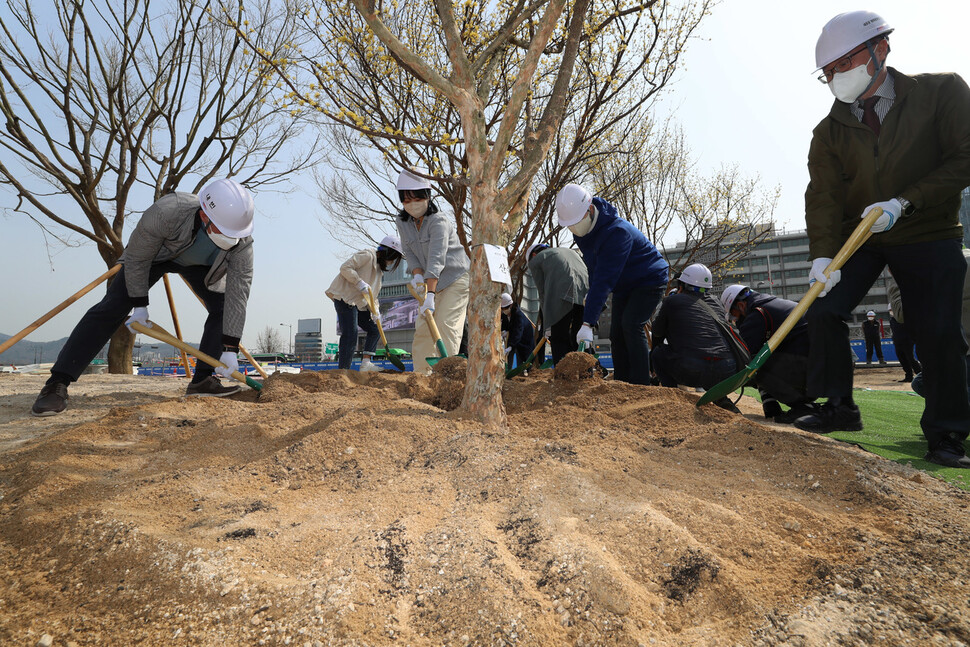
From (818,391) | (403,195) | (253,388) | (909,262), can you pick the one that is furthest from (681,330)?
(253,388)

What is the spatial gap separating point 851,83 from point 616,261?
1.67 metres

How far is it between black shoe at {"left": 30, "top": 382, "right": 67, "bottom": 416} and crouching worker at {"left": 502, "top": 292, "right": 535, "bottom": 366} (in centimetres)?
407

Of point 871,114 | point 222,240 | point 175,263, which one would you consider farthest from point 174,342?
point 871,114

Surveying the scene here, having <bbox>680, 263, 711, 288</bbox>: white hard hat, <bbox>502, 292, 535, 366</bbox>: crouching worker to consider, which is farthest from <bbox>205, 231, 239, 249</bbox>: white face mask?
<bbox>680, 263, 711, 288</bbox>: white hard hat

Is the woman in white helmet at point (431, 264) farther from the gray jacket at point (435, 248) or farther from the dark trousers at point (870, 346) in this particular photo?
the dark trousers at point (870, 346)

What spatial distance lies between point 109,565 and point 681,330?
10.8 feet

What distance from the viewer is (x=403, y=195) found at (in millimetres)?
4461

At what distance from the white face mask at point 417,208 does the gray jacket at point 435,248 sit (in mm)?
73

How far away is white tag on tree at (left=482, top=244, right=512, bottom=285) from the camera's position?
89.6 inches

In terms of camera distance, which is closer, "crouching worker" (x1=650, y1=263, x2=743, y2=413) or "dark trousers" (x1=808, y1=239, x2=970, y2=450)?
"dark trousers" (x1=808, y1=239, x2=970, y2=450)

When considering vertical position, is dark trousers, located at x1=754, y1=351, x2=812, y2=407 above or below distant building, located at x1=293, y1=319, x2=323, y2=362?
below

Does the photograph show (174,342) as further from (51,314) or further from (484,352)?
(484,352)

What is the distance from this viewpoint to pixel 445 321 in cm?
475

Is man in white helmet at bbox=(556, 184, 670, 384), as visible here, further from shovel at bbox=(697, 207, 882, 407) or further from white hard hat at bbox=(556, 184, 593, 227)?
shovel at bbox=(697, 207, 882, 407)
